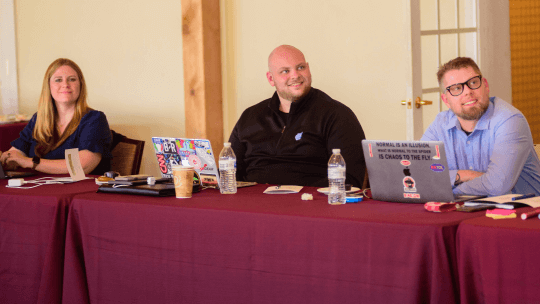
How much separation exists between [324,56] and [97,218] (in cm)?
217

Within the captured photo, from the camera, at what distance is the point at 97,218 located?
2.05 meters

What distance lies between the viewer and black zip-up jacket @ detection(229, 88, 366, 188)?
2666mm

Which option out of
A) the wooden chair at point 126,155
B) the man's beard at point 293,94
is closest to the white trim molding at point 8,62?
the wooden chair at point 126,155

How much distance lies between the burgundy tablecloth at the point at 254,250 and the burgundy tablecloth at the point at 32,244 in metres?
0.06

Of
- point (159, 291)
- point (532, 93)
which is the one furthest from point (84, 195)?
point (532, 93)

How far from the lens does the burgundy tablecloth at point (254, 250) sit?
1.50 m

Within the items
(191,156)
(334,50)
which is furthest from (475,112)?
(334,50)

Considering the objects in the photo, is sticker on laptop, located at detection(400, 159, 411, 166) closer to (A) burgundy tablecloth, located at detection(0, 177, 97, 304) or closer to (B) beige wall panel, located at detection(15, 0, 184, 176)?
(A) burgundy tablecloth, located at detection(0, 177, 97, 304)

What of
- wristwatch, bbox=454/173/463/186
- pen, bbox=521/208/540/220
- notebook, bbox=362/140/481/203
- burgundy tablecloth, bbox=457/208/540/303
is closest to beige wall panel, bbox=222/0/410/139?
wristwatch, bbox=454/173/463/186

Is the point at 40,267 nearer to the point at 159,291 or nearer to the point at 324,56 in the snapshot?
the point at 159,291

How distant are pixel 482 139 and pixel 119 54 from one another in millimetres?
2951

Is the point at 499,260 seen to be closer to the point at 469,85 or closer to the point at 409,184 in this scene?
the point at 409,184

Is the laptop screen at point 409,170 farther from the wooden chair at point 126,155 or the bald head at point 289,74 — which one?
the wooden chair at point 126,155

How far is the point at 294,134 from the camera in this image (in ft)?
9.11
